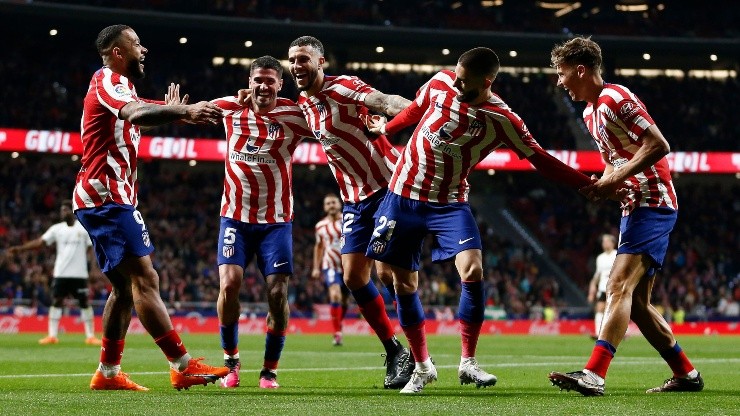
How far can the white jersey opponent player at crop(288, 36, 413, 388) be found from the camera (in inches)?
346

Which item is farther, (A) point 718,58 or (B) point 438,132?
(A) point 718,58

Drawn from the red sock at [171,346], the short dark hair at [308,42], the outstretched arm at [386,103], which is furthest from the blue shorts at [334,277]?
the red sock at [171,346]

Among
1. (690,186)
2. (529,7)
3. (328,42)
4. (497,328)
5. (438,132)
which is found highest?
(529,7)

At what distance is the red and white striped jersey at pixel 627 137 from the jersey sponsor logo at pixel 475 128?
830mm

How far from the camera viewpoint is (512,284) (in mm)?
33938

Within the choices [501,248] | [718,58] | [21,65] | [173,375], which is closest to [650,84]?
[718,58]

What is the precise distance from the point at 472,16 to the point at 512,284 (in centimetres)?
1118

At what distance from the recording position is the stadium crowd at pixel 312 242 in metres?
29.4

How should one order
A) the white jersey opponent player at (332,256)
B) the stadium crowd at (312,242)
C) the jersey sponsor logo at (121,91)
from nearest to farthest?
the jersey sponsor logo at (121,91) < the white jersey opponent player at (332,256) < the stadium crowd at (312,242)

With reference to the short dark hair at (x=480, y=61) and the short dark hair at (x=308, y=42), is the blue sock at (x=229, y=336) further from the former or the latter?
the short dark hair at (x=480, y=61)

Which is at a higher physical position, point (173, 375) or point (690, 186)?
point (690, 186)

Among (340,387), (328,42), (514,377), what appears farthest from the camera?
(328,42)

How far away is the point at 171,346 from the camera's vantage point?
773 centimetres

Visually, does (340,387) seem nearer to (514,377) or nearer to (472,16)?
(514,377)
